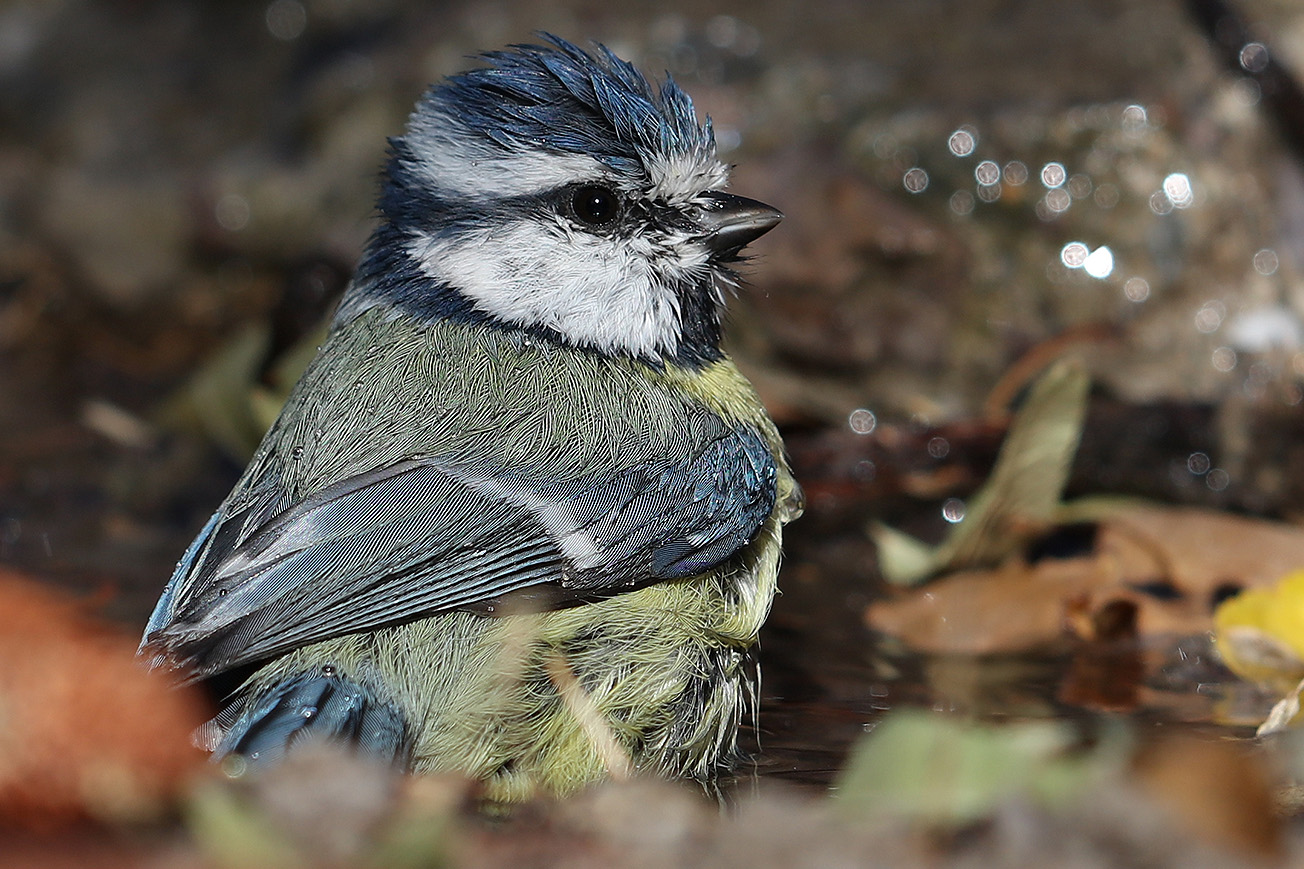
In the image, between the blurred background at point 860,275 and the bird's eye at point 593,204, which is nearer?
the bird's eye at point 593,204

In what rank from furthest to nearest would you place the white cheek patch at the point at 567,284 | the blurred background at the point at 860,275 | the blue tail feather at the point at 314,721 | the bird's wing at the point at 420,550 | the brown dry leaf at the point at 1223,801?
the blurred background at the point at 860,275 < the white cheek patch at the point at 567,284 < the bird's wing at the point at 420,550 < the blue tail feather at the point at 314,721 < the brown dry leaf at the point at 1223,801

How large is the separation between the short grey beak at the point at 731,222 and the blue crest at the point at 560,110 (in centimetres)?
13

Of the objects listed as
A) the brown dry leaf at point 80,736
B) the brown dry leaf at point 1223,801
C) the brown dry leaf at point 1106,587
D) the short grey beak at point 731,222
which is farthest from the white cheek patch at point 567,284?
the brown dry leaf at point 1223,801

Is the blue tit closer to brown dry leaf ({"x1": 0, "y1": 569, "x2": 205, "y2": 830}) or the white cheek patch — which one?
the white cheek patch

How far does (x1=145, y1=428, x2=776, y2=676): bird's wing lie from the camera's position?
1966 millimetres

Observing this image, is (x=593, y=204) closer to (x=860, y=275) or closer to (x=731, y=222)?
(x=731, y=222)

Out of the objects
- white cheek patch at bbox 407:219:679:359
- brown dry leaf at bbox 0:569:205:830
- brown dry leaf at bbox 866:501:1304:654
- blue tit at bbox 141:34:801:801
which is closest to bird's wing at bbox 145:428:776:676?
blue tit at bbox 141:34:801:801

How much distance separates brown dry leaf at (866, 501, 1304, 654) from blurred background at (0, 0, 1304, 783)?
0.09 metres

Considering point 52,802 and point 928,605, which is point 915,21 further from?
point 52,802

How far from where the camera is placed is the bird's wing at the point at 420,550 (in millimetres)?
1966

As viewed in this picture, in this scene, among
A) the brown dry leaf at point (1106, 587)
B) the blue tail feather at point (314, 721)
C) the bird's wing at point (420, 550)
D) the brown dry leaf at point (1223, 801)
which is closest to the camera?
the brown dry leaf at point (1223, 801)

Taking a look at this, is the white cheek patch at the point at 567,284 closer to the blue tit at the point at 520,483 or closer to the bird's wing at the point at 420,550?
the blue tit at the point at 520,483

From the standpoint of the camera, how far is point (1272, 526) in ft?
9.89

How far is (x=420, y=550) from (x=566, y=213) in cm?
80
